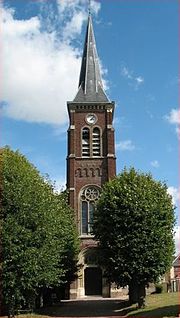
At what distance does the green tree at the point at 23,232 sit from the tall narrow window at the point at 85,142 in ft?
101

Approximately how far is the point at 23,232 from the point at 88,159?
34.5 m

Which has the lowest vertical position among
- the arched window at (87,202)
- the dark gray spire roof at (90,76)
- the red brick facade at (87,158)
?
the arched window at (87,202)

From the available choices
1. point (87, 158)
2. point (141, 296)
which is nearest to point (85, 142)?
point (87, 158)

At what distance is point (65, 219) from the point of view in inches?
1715

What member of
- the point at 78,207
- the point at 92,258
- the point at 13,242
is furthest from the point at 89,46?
the point at 13,242

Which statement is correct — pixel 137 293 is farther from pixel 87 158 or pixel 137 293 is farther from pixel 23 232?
pixel 87 158

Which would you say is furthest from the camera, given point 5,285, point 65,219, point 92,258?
point 92,258

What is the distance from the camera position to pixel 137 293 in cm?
3591

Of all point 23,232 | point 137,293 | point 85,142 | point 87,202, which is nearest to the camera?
point 23,232

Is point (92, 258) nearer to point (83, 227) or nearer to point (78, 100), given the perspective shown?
point (83, 227)

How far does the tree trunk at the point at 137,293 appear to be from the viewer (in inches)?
1339

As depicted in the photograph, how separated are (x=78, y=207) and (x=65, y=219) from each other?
16.8 metres

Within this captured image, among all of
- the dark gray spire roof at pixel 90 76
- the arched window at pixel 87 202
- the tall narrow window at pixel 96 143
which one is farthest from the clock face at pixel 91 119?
the arched window at pixel 87 202

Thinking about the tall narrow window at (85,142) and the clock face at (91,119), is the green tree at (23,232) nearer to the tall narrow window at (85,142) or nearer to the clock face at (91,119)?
the tall narrow window at (85,142)
